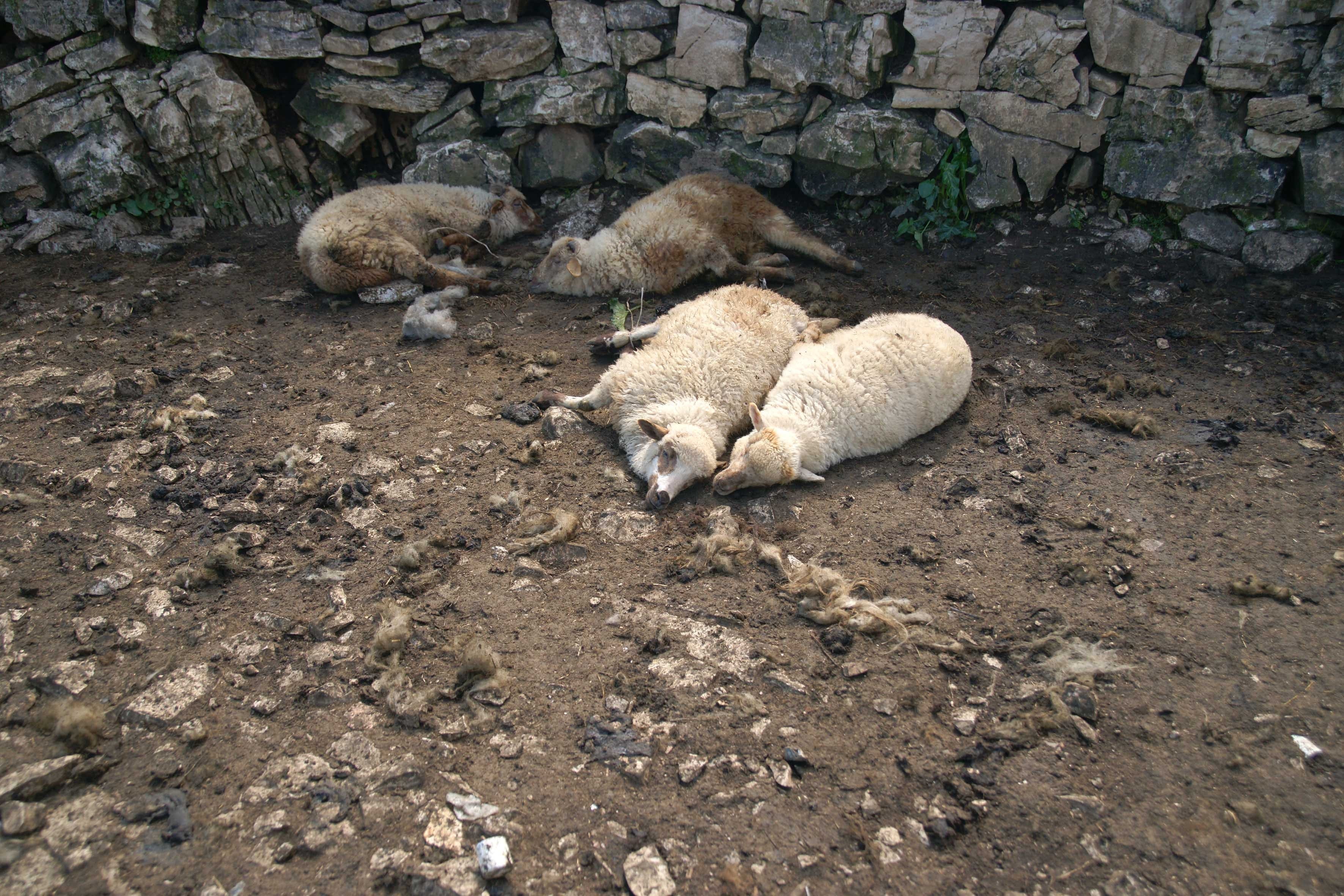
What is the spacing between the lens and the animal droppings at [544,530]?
4234mm

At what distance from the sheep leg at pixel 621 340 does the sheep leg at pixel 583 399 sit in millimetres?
552

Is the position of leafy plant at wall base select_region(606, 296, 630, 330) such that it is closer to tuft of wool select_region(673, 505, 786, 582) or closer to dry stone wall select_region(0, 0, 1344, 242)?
dry stone wall select_region(0, 0, 1344, 242)

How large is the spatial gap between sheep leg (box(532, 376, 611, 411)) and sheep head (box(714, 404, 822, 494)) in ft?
3.45

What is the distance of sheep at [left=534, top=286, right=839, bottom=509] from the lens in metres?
4.76

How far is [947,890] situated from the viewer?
8.79ft

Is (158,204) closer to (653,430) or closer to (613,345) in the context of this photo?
(613,345)

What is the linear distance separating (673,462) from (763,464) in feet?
1.78

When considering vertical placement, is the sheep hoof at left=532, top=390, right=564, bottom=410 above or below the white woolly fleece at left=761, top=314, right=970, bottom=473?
below

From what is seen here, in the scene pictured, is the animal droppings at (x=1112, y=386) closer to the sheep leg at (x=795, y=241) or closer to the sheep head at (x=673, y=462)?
the sheep leg at (x=795, y=241)

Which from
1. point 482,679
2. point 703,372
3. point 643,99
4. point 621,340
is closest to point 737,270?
point 621,340

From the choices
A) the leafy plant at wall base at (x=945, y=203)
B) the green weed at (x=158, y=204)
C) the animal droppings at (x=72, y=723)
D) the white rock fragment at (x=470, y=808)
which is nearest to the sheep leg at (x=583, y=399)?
the white rock fragment at (x=470, y=808)

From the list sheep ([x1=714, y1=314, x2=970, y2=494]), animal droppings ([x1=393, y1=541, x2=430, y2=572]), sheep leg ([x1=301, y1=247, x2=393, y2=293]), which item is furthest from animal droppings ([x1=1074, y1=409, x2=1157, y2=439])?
sheep leg ([x1=301, y1=247, x2=393, y2=293])

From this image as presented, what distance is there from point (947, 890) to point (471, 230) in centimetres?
681

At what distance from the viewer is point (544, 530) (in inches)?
172
